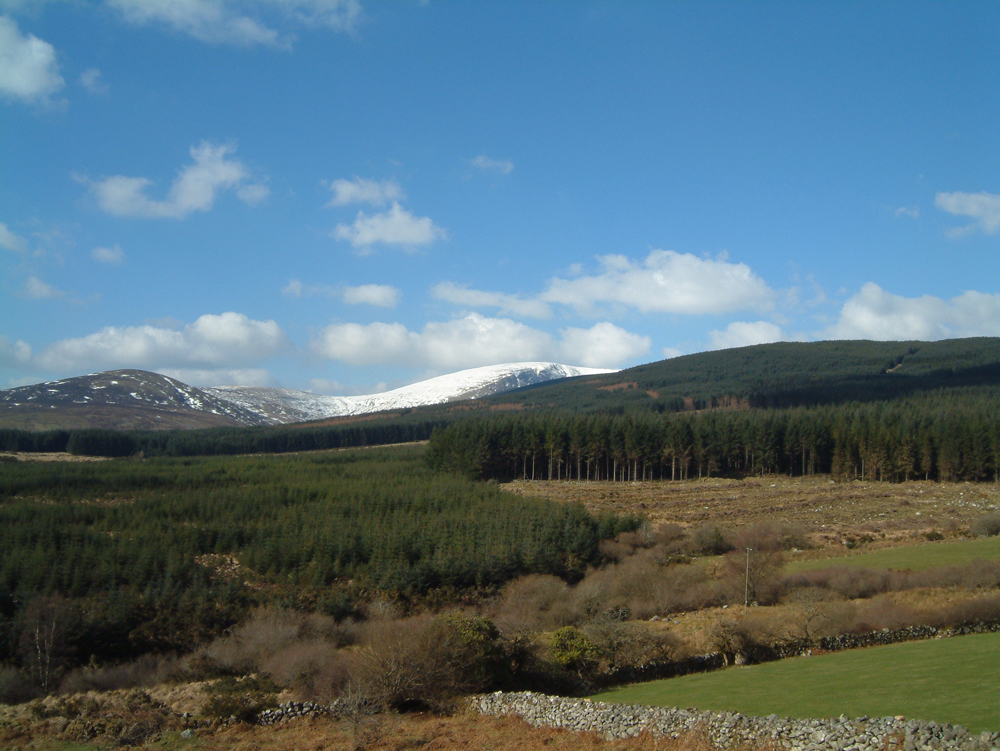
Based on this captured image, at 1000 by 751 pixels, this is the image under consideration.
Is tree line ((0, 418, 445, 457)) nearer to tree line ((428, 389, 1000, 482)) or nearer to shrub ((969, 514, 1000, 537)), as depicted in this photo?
tree line ((428, 389, 1000, 482))

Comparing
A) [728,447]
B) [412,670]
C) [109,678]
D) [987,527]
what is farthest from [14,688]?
[728,447]

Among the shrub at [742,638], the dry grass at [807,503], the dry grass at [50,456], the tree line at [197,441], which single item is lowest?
the shrub at [742,638]

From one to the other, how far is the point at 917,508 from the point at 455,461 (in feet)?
219

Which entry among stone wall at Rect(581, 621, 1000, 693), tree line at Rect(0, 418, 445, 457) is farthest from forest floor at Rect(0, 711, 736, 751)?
tree line at Rect(0, 418, 445, 457)

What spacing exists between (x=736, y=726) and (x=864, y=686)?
5.88 m

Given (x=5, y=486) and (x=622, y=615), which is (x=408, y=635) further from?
(x=5, y=486)

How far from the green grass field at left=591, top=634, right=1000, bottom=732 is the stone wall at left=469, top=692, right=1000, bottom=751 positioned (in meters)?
1.63

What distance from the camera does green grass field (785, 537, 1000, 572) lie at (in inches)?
1657

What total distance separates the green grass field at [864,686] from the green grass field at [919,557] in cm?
1666

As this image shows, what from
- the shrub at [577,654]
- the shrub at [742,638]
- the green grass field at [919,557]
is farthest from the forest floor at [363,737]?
the green grass field at [919,557]

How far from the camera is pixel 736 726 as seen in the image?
683 inches

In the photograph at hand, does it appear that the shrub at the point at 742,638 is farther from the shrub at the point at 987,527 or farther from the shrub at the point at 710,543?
the shrub at the point at 987,527

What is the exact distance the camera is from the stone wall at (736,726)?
1373 centimetres

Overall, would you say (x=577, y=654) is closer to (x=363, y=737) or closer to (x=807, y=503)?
(x=363, y=737)
